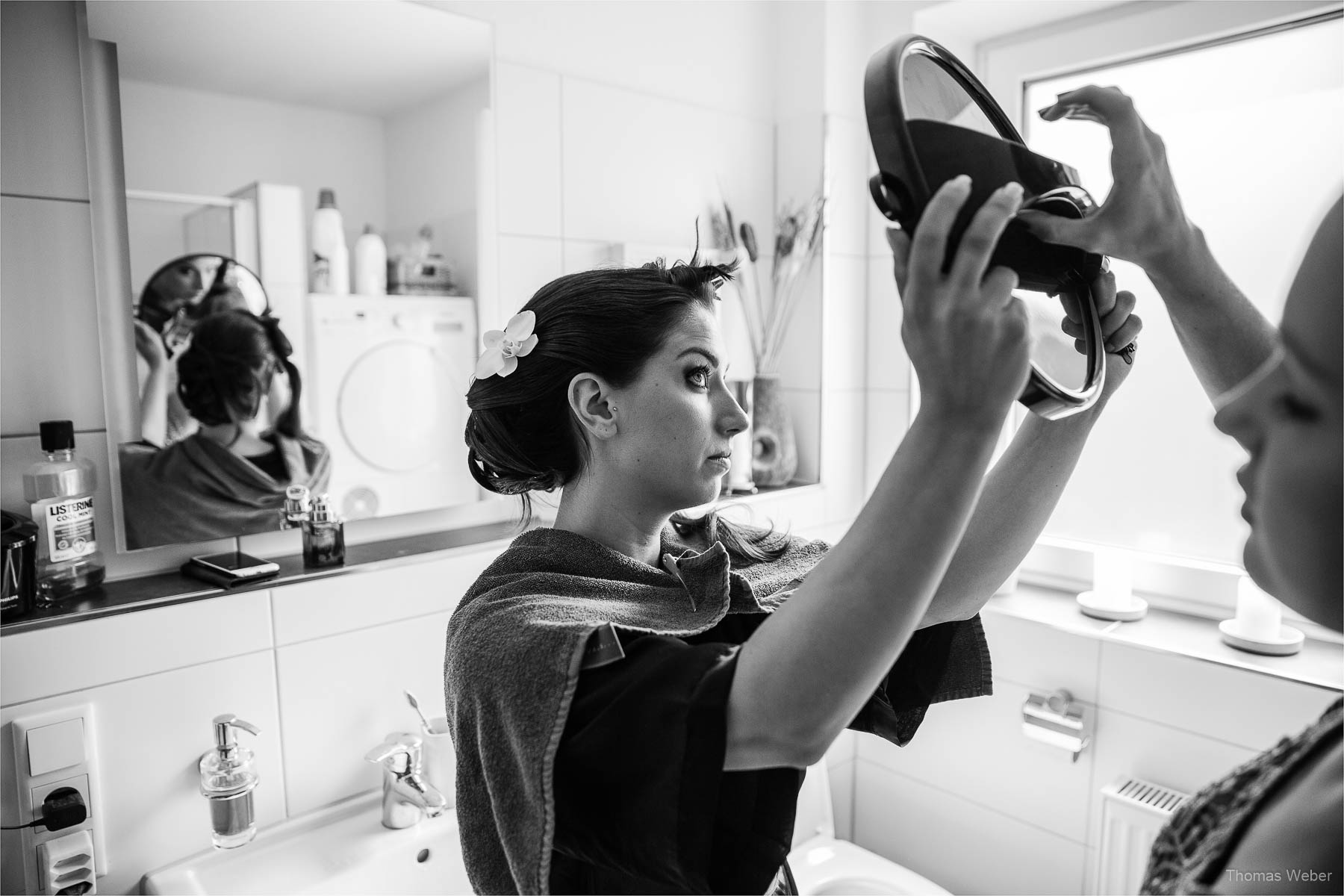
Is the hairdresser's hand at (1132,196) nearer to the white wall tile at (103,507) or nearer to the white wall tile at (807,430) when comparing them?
the white wall tile at (103,507)

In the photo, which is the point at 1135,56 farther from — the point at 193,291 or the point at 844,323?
the point at 193,291

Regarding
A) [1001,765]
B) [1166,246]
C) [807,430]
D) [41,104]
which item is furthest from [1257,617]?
[41,104]

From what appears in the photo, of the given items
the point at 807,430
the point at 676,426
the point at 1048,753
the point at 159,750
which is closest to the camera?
the point at 676,426

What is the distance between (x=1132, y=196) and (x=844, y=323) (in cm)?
141

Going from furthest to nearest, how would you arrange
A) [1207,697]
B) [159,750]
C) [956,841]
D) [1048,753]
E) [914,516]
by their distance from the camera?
[956,841]
[1048,753]
[1207,697]
[159,750]
[914,516]

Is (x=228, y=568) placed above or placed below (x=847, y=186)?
below

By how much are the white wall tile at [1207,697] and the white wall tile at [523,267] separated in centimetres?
124

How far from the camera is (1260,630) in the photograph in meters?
1.50

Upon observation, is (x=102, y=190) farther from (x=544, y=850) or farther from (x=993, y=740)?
(x=993, y=740)

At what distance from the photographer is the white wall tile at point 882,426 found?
1.99m

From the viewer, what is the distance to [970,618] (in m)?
0.82

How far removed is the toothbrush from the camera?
125cm

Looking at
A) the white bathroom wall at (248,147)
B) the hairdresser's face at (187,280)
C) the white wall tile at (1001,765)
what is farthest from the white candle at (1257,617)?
the hairdresser's face at (187,280)

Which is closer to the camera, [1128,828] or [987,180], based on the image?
[987,180]
